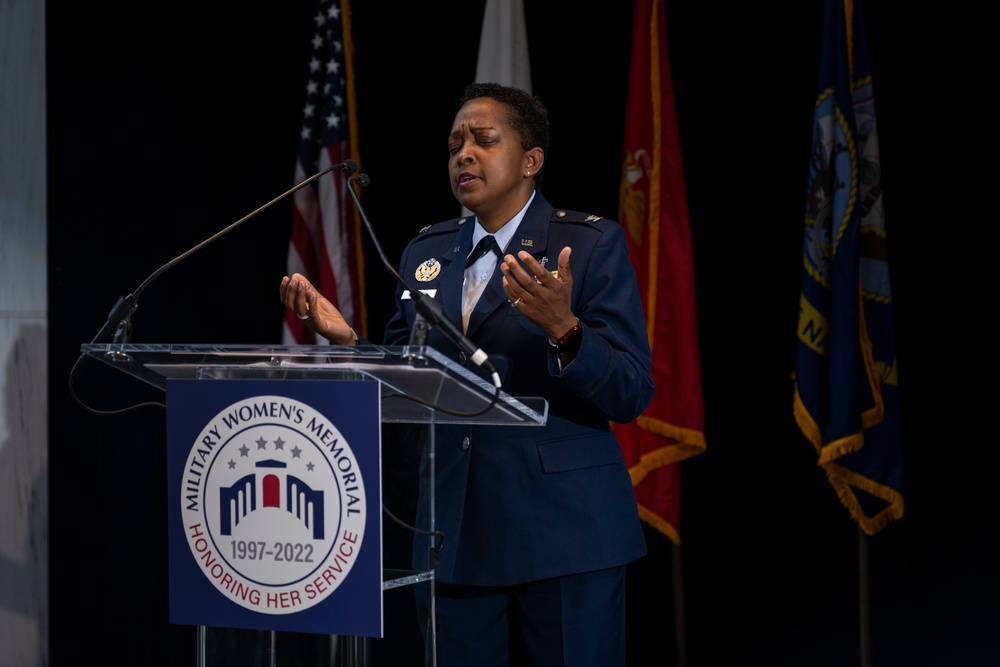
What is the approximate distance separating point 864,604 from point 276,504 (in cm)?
198

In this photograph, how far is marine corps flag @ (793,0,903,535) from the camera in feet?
8.85

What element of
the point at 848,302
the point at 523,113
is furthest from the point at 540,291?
the point at 848,302

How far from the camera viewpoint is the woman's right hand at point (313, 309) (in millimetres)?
1622

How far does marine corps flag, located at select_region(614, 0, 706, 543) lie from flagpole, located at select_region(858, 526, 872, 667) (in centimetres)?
49

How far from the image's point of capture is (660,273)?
9.74ft

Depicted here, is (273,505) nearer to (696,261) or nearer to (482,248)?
(482,248)

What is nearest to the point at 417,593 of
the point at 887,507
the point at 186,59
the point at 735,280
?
the point at 887,507

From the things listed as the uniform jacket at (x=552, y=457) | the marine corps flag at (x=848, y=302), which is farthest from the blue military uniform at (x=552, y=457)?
the marine corps flag at (x=848, y=302)

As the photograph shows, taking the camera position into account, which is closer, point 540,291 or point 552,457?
point 540,291

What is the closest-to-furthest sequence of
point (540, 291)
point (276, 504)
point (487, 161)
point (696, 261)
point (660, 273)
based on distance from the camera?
point (276, 504) → point (540, 291) → point (487, 161) → point (660, 273) → point (696, 261)

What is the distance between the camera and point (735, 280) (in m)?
3.13

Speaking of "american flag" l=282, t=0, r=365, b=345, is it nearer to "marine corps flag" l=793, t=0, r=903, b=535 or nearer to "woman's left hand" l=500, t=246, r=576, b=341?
"marine corps flag" l=793, t=0, r=903, b=535

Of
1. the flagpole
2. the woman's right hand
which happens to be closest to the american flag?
the woman's right hand

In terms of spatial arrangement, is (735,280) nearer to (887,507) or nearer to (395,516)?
(887,507)
